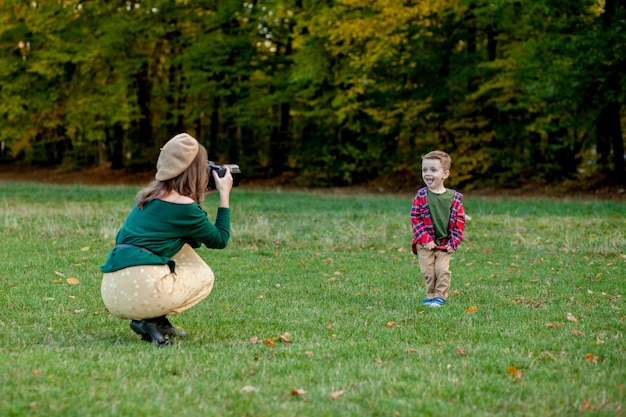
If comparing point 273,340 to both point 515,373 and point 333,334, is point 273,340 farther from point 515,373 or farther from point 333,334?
point 515,373

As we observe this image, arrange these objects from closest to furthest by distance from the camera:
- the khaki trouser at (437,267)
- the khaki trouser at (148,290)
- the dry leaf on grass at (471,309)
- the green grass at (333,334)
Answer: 1. the green grass at (333,334)
2. the khaki trouser at (148,290)
3. the dry leaf on grass at (471,309)
4. the khaki trouser at (437,267)

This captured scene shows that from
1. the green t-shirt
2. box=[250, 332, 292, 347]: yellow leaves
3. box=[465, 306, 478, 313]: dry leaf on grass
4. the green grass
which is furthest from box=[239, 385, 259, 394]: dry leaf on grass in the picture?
the green t-shirt

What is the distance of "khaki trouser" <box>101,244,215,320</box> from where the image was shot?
553 centimetres

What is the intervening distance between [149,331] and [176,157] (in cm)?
138

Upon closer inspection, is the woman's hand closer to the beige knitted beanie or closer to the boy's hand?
the beige knitted beanie

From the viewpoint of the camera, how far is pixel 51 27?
33312 millimetres

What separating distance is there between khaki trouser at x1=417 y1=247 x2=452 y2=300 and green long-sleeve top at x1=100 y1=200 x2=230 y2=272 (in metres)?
2.76

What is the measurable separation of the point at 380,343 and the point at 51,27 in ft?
103

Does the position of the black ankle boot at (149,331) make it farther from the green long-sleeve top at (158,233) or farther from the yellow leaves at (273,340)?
the yellow leaves at (273,340)

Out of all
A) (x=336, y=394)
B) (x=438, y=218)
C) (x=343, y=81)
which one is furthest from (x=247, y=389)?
(x=343, y=81)

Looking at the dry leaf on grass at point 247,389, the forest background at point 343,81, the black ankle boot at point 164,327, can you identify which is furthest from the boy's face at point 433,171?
the forest background at point 343,81

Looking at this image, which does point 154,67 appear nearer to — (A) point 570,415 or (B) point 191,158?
(B) point 191,158

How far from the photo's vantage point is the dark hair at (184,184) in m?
5.70

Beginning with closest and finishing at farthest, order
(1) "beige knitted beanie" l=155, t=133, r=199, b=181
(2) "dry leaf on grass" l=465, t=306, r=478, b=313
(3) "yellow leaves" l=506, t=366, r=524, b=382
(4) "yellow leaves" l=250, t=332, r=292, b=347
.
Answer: (3) "yellow leaves" l=506, t=366, r=524, b=382 → (1) "beige knitted beanie" l=155, t=133, r=199, b=181 → (4) "yellow leaves" l=250, t=332, r=292, b=347 → (2) "dry leaf on grass" l=465, t=306, r=478, b=313
